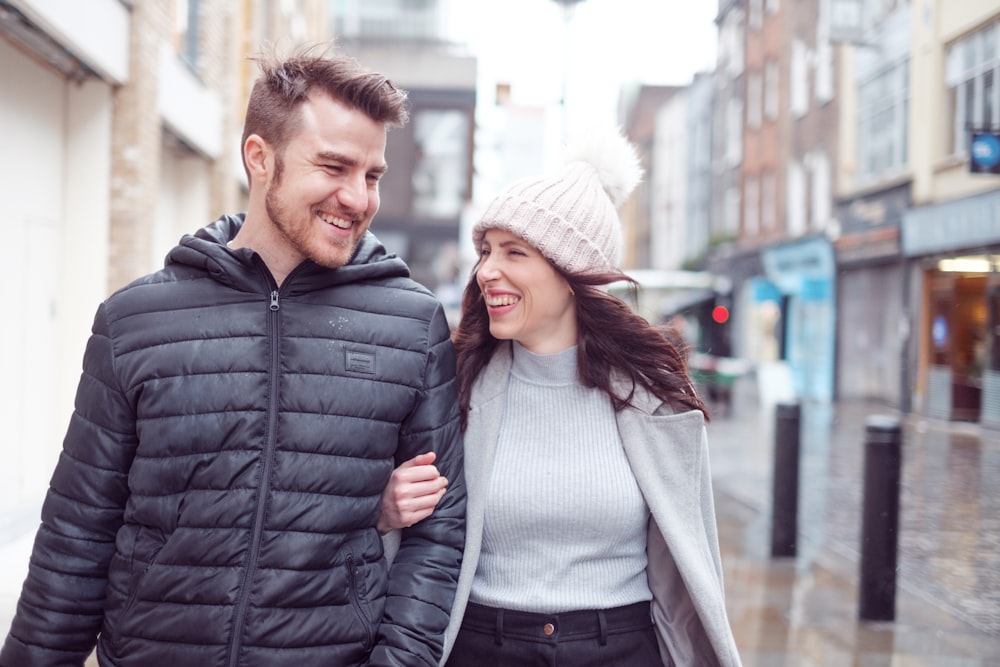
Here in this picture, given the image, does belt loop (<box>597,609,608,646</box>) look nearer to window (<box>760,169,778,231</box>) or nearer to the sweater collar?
the sweater collar

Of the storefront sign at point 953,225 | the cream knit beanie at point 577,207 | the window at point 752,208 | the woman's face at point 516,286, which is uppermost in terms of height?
the window at point 752,208

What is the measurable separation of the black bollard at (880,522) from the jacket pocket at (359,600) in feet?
13.4

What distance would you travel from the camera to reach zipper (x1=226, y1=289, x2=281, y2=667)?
209 centimetres

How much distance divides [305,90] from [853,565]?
230 inches

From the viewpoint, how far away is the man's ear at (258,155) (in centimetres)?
228

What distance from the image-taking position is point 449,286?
115 ft

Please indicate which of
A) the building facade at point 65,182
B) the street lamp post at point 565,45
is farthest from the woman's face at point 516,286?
the street lamp post at point 565,45

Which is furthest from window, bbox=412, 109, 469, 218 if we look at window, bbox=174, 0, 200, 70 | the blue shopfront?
window, bbox=174, 0, 200, 70

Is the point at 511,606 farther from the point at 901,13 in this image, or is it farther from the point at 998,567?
the point at 901,13

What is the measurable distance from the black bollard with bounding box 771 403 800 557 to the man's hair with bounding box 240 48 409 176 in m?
5.55

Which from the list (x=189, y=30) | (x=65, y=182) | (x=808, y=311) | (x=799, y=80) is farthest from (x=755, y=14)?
(x=65, y=182)

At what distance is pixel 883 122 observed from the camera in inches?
861

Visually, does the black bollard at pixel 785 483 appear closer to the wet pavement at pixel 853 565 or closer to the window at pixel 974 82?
the wet pavement at pixel 853 565

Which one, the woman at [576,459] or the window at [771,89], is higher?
the window at [771,89]
